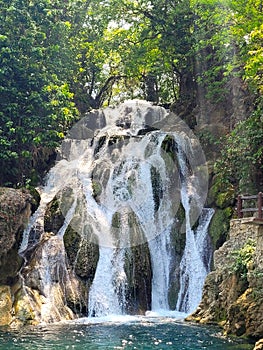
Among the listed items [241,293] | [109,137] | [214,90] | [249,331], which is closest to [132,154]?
[109,137]

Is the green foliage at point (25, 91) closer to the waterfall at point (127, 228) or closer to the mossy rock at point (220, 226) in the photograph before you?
the waterfall at point (127, 228)

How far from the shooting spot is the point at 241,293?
1405 cm

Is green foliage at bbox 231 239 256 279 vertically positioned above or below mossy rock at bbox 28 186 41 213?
below

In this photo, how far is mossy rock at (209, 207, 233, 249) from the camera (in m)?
19.5

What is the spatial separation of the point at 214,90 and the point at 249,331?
16.0 m

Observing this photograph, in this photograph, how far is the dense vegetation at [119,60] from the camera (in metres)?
20.6

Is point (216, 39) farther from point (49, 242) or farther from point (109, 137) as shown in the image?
point (49, 242)

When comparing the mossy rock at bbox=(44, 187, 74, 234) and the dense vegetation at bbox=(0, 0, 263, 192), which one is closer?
the mossy rock at bbox=(44, 187, 74, 234)

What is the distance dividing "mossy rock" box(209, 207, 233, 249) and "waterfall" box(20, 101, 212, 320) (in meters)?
0.34

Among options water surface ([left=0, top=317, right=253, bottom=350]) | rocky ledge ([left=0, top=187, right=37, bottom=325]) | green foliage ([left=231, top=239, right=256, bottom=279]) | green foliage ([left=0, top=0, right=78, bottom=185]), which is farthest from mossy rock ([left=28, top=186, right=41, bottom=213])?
green foliage ([left=231, top=239, right=256, bottom=279])

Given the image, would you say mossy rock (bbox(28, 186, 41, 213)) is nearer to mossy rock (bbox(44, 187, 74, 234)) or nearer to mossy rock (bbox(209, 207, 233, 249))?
mossy rock (bbox(44, 187, 74, 234))

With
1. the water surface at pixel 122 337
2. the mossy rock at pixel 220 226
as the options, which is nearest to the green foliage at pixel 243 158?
the mossy rock at pixel 220 226

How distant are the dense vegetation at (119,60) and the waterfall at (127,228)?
1954 mm

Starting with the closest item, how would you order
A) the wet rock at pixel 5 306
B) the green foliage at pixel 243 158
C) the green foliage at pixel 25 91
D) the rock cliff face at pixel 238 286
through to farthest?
the rock cliff face at pixel 238 286 < the wet rock at pixel 5 306 < the green foliage at pixel 243 158 < the green foliage at pixel 25 91
